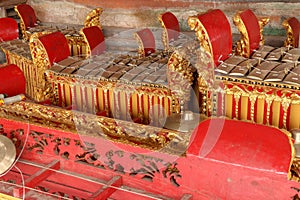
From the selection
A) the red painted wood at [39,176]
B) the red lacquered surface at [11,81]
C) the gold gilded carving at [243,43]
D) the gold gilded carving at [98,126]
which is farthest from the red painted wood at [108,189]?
the gold gilded carving at [243,43]

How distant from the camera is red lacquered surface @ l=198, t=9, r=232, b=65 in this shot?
7.00 feet

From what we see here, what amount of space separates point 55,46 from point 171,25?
153 cm

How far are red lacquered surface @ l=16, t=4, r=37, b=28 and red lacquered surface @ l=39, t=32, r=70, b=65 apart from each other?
2065 mm

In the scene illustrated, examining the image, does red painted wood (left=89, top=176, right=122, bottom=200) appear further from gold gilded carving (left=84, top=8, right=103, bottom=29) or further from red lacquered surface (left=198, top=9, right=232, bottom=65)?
gold gilded carving (left=84, top=8, right=103, bottom=29)

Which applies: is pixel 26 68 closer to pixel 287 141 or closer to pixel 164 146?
pixel 164 146

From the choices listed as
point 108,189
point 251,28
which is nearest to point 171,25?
point 251,28

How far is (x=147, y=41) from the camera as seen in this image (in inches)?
154

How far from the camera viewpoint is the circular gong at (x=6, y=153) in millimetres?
2059

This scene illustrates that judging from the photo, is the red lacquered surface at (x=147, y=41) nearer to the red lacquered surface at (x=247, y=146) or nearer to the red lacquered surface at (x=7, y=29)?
the red lacquered surface at (x=7, y=29)

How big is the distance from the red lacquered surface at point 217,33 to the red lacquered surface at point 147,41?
148cm

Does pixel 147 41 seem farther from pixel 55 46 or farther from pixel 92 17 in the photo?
pixel 55 46

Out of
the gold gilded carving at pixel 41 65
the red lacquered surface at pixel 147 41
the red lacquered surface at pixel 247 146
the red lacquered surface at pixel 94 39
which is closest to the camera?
the red lacquered surface at pixel 247 146

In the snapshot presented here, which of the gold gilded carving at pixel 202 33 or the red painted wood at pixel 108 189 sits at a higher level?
the gold gilded carving at pixel 202 33

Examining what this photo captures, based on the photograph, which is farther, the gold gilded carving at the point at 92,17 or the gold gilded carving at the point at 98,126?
the gold gilded carving at the point at 92,17
